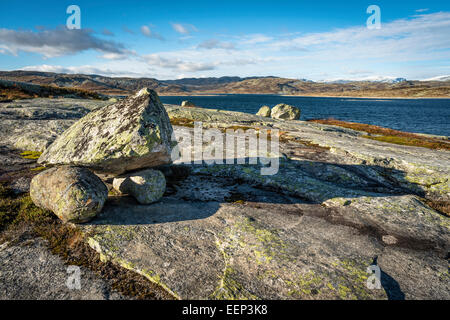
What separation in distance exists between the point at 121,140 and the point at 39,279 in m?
6.08

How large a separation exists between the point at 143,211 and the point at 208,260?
15.3 feet

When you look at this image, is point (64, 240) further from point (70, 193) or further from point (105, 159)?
point (105, 159)

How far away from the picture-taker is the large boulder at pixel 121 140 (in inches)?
435

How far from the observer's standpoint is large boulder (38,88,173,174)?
36.2ft

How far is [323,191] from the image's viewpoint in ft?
45.8

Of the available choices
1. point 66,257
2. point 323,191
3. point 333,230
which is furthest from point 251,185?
point 66,257

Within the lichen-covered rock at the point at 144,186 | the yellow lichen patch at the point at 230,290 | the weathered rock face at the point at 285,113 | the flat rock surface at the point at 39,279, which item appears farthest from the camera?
the weathered rock face at the point at 285,113

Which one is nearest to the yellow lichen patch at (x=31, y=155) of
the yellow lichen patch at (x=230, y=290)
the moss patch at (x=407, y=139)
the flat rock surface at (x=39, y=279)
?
the flat rock surface at (x=39, y=279)

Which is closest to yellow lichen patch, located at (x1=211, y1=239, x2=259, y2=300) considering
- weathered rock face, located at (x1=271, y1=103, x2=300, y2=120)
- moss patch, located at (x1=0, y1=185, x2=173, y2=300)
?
moss patch, located at (x1=0, y1=185, x2=173, y2=300)

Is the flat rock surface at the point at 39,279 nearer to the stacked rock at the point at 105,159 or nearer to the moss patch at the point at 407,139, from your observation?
the stacked rock at the point at 105,159

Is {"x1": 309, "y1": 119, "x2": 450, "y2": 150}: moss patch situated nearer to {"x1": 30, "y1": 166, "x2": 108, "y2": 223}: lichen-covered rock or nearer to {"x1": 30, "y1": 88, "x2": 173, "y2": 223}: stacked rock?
{"x1": 30, "y1": 88, "x2": 173, "y2": 223}: stacked rock

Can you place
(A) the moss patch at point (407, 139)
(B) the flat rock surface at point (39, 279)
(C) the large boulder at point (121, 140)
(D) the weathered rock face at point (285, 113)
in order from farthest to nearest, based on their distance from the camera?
(D) the weathered rock face at point (285, 113)
(A) the moss patch at point (407, 139)
(C) the large boulder at point (121, 140)
(B) the flat rock surface at point (39, 279)

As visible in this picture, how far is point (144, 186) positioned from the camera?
39.5 feet
